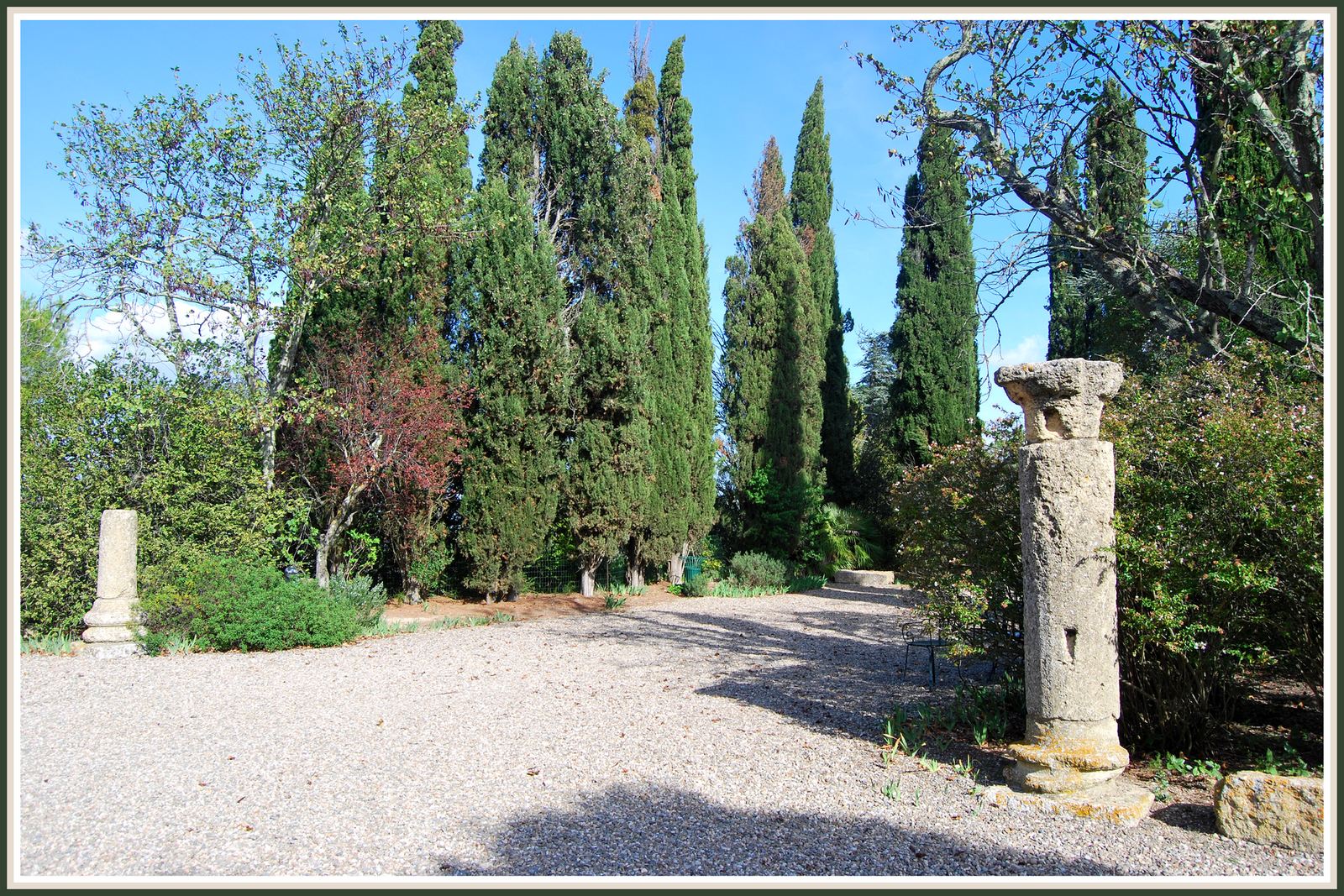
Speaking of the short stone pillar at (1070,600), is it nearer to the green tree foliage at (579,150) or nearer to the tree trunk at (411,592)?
the tree trunk at (411,592)

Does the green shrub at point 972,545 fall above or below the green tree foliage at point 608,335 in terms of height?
below

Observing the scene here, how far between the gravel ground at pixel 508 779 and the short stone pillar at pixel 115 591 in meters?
0.48

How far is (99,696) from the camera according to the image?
655 centimetres

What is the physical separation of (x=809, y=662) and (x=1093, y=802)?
433 cm

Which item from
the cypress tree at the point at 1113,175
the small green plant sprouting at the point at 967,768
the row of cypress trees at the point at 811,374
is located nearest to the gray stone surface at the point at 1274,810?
the small green plant sprouting at the point at 967,768

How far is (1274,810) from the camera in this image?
3602 mm

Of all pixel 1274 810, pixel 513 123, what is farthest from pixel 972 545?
pixel 513 123

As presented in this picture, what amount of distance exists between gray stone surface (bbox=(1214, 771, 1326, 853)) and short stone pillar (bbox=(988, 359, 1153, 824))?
481 millimetres

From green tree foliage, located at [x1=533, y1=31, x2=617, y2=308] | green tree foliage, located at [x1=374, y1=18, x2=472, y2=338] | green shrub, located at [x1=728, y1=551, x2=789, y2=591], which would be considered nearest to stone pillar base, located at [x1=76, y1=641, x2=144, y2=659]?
green tree foliage, located at [x1=374, y1=18, x2=472, y2=338]

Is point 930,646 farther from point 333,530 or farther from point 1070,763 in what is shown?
point 333,530

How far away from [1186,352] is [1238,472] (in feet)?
4.67

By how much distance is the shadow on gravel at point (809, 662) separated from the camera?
625 cm

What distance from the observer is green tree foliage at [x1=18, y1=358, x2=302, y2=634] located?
30.1 ft

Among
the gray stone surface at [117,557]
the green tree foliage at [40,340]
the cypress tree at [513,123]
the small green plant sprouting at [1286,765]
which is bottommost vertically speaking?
the small green plant sprouting at [1286,765]
